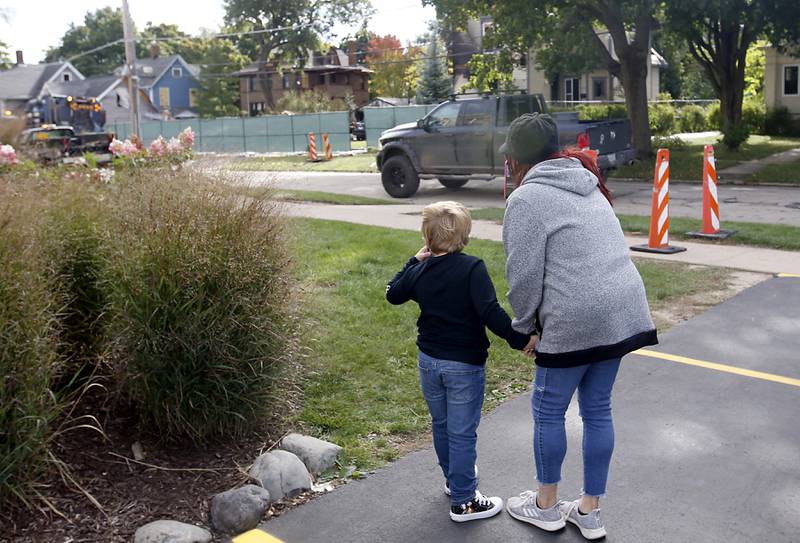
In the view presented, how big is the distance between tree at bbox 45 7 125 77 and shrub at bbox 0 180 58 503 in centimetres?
10110

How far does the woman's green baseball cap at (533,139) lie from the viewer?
355 cm

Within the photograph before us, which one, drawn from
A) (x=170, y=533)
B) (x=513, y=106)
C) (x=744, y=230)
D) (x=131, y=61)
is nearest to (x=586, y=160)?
(x=170, y=533)

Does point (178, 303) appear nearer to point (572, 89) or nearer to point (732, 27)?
point (732, 27)

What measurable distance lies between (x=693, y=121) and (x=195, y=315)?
42921 mm

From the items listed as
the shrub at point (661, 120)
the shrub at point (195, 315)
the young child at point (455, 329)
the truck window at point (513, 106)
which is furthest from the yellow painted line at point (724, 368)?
the shrub at point (661, 120)

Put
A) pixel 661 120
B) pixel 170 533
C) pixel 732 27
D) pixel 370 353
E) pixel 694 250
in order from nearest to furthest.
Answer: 1. pixel 170 533
2. pixel 370 353
3. pixel 694 250
4. pixel 732 27
5. pixel 661 120

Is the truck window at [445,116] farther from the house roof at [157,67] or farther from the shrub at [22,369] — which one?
the house roof at [157,67]

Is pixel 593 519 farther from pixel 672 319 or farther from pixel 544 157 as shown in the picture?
pixel 672 319

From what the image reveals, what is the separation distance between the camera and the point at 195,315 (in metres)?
4.32

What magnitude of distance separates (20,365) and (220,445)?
1.25 m

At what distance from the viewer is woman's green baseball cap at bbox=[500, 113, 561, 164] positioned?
3549mm

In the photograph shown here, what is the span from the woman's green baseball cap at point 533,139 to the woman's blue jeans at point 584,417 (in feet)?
2.93

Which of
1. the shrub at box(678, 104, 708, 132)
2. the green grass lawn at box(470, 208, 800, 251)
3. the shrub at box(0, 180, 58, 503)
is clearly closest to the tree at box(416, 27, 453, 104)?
the shrub at box(678, 104, 708, 132)

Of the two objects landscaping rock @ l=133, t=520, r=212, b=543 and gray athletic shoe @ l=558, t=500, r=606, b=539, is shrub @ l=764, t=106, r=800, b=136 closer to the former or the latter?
gray athletic shoe @ l=558, t=500, r=606, b=539
